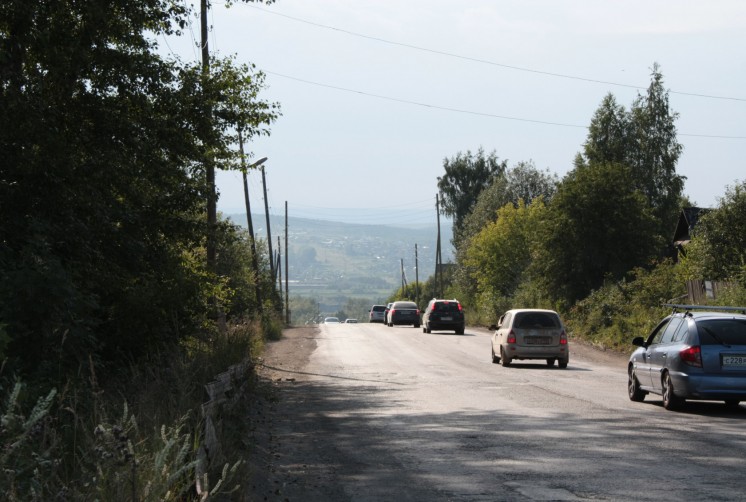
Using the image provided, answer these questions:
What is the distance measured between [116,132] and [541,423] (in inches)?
395

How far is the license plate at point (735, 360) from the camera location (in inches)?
606

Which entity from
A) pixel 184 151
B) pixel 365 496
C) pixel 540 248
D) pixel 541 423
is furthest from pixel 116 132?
pixel 540 248

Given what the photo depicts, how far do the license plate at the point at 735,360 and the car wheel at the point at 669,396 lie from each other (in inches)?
36.4

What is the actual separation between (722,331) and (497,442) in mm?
5147

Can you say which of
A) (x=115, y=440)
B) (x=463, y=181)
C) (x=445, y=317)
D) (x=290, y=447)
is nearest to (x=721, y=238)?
(x=445, y=317)

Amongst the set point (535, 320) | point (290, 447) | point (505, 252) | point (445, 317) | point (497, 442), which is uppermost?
point (505, 252)

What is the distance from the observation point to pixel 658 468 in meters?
10.2

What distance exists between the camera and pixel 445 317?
168ft

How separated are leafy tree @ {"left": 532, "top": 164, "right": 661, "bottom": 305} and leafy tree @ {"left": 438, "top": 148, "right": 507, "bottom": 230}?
50.9 metres

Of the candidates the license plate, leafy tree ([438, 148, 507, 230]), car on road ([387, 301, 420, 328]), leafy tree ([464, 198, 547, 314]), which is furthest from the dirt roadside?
leafy tree ([438, 148, 507, 230])

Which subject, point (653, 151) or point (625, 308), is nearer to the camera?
point (625, 308)

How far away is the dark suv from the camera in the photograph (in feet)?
168

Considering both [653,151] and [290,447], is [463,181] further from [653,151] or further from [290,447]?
[290,447]

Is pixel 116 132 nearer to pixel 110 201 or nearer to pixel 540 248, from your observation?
pixel 110 201
